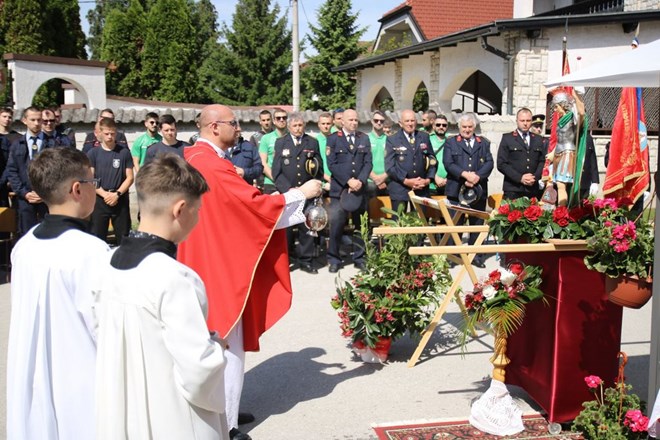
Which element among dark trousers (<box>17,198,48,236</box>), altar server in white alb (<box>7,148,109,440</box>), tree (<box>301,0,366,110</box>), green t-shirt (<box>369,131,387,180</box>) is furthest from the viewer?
tree (<box>301,0,366,110</box>)

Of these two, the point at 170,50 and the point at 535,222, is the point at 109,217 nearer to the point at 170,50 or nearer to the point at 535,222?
the point at 535,222

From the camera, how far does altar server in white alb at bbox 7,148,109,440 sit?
10.1ft

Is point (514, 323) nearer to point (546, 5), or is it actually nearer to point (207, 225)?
point (207, 225)

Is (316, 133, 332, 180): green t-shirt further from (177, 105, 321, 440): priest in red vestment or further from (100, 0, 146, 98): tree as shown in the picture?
(100, 0, 146, 98): tree

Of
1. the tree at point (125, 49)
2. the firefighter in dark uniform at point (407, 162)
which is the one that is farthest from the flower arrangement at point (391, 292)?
the tree at point (125, 49)

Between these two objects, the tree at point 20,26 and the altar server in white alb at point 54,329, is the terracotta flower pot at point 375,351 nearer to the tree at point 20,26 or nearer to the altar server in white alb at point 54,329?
the altar server in white alb at point 54,329

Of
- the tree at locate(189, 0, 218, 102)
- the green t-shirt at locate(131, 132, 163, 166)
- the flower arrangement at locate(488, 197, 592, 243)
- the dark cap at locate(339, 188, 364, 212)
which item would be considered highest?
the tree at locate(189, 0, 218, 102)

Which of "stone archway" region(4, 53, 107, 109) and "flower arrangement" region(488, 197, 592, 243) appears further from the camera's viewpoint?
"stone archway" region(4, 53, 107, 109)

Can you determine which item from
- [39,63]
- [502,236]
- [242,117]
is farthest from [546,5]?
[502,236]

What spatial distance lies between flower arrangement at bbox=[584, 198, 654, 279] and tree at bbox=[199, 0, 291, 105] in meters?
39.4

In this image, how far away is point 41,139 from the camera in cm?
906

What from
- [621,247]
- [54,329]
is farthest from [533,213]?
[54,329]

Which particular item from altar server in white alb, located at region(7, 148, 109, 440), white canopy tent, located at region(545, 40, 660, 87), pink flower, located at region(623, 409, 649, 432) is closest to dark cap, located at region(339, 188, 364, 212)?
white canopy tent, located at region(545, 40, 660, 87)

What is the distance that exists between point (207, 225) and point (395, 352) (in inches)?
102
